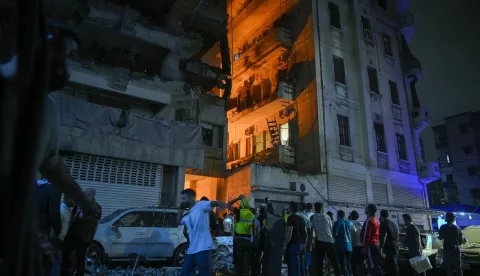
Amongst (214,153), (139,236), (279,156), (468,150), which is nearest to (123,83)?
(214,153)

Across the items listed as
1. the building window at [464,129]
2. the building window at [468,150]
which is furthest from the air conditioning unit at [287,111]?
the building window at [464,129]

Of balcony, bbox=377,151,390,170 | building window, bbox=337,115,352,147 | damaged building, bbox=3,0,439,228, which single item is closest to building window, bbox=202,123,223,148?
damaged building, bbox=3,0,439,228

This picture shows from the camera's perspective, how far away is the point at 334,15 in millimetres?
23969

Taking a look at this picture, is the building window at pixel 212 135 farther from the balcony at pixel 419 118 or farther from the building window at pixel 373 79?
the balcony at pixel 419 118

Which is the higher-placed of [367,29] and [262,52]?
[367,29]

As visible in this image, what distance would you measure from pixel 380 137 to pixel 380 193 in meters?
3.99

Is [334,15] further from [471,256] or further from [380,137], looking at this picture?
[471,256]

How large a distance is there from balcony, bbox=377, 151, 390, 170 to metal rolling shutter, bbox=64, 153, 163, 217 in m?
14.7

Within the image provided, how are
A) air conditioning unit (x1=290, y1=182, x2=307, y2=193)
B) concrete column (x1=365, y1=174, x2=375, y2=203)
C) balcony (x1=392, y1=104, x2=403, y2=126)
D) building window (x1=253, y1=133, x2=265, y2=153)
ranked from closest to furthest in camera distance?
air conditioning unit (x1=290, y1=182, x2=307, y2=193), concrete column (x1=365, y1=174, x2=375, y2=203), building window (x1=253, y1=133, x2=265, y2=153), balcony (x1=392, y1=104, x2=403, y2=126)

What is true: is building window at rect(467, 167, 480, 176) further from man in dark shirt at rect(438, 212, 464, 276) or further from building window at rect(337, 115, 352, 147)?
man in dark shirt at rect(438, 212, 464, 276)

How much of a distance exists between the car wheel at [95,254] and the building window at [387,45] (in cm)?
2506

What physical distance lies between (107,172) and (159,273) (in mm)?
6625

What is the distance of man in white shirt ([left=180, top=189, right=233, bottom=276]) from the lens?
16.1 ft

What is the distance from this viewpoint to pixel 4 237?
1.08 metres
